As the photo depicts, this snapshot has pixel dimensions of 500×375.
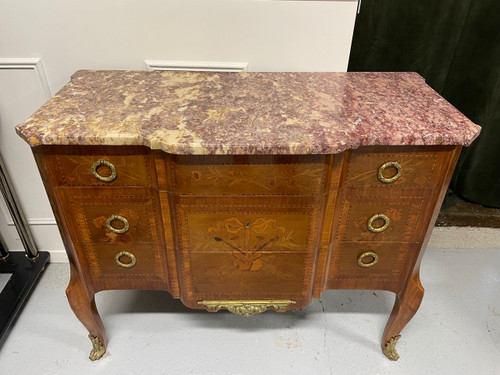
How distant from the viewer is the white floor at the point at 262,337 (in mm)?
1452

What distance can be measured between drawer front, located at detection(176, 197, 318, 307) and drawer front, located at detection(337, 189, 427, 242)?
0.11m

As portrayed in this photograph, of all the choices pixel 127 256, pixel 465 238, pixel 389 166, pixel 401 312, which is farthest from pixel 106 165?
pixel 465 238

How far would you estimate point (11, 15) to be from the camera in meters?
1.35

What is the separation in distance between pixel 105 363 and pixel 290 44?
1429 millimetres

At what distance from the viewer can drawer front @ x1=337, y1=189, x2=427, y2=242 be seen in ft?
3.66

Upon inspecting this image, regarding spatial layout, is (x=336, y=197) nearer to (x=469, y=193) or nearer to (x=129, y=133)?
(x=129, y=133)

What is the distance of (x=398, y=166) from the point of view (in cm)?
105

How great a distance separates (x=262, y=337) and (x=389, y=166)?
3.01 feet

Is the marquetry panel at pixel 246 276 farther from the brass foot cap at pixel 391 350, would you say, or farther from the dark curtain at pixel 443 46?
the dark curtain at pixel 443 46

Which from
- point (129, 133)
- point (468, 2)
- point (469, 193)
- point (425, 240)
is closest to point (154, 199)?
point (129, 133)

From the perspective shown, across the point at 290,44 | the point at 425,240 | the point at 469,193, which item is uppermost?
the point at 290,44

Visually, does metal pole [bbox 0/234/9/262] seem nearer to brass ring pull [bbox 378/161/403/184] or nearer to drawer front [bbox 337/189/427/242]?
drawer front [bbox 337/189/427/242]

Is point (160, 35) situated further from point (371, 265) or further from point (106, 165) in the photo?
point (371, 265)

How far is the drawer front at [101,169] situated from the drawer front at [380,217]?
584 mm
